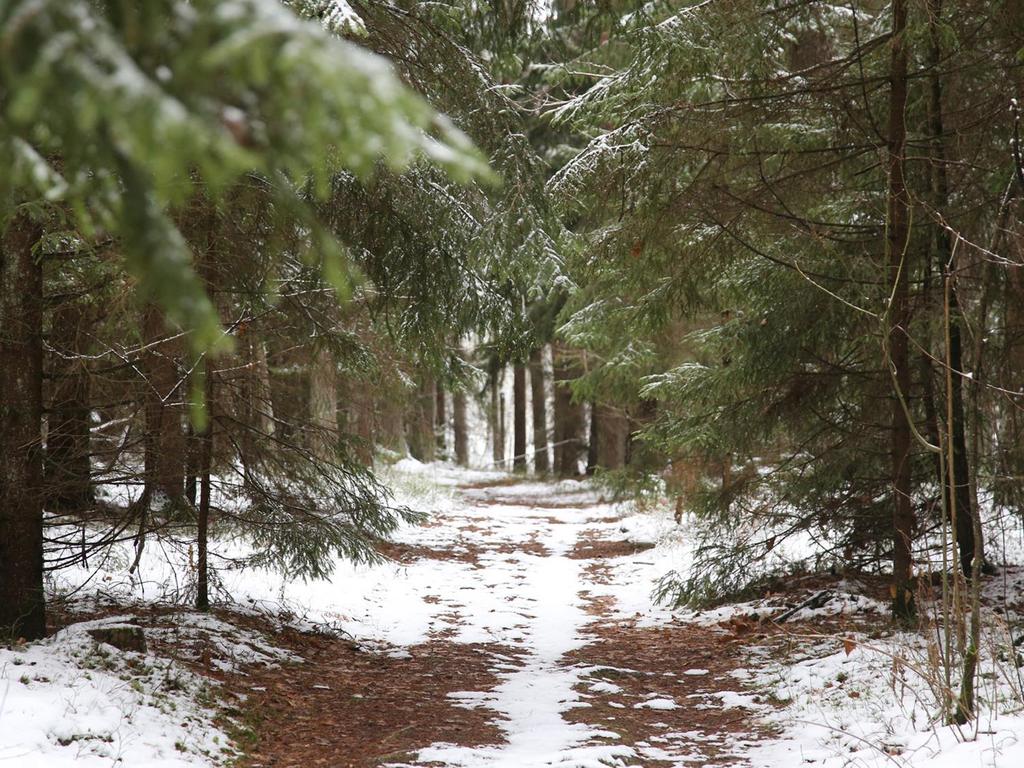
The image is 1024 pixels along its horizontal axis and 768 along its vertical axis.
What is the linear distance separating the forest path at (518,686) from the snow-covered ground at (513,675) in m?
0.04

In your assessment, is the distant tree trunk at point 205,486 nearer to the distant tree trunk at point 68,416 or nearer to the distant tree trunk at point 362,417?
the distant tree trunk at point 68,416

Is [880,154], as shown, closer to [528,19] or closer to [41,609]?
[528,19]

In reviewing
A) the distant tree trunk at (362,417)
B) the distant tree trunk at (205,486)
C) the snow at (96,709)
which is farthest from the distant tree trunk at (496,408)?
the snow at (96,709)

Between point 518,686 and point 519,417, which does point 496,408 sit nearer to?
point 519,417

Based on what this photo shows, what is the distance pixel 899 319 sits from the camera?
238 inches

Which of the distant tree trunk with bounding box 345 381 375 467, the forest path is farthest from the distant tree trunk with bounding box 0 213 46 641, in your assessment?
the distant tree trunk with bounding box 345 381 375 467

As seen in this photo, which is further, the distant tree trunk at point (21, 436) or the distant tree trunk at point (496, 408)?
the distant tree trunk at point (496, 408)

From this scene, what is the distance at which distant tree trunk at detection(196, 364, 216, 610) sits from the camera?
6180 mm

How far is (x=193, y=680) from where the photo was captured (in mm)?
5184

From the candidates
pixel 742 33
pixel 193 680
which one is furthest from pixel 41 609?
pixel 742 33

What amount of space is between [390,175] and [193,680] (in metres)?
3.79

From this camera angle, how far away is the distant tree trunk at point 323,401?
6.93 metres

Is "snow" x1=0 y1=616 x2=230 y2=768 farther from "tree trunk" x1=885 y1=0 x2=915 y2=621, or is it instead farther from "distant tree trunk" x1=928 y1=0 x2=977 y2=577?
"distant tree trunk" x1=928 y1=0 x2=977 y2=577

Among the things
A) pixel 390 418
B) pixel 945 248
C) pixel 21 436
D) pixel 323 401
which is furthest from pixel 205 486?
pixel 390 418
